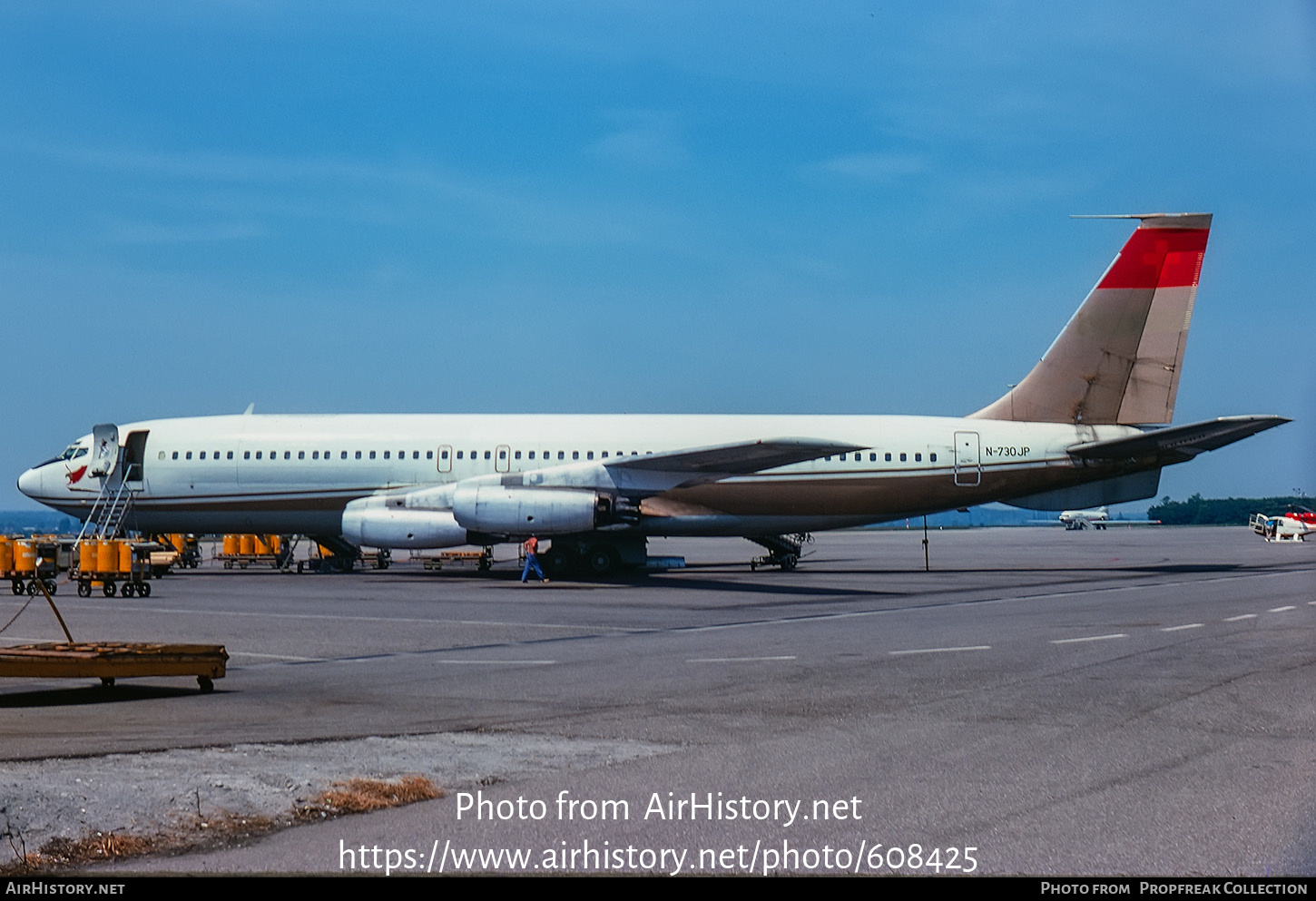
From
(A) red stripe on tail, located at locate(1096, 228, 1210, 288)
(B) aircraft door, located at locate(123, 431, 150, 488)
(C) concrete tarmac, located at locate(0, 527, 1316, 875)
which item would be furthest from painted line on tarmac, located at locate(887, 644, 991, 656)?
(B) aircraft door, located at locate(123, 431, 150, 488)

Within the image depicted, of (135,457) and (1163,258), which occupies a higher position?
(1163,258)

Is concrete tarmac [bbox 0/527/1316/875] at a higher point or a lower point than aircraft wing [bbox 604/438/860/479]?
lower

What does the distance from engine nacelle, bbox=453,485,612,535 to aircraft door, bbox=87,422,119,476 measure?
1105 centimetres

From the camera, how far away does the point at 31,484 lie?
3416 centimetres

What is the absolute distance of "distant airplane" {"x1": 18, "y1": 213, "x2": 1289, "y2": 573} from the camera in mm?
31250

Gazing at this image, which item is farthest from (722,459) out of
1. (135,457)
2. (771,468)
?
(135,457)

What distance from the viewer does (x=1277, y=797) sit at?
22.4 feet

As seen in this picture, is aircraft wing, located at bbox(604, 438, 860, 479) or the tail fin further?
the tail fin

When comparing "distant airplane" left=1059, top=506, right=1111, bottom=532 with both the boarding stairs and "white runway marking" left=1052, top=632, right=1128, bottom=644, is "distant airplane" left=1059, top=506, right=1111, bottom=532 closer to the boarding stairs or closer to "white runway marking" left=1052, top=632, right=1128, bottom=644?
the boarding stairs

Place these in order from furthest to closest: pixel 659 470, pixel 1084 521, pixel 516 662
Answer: pixel 1084 521, pixel 659 470, pixel 516 662

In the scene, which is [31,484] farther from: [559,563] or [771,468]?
[771,468]

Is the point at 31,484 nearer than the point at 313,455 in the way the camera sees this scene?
No

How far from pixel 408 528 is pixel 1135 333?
19779 millimetres
